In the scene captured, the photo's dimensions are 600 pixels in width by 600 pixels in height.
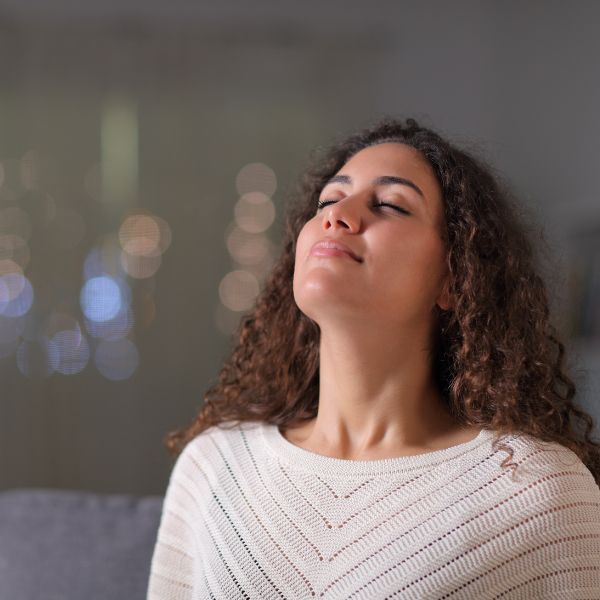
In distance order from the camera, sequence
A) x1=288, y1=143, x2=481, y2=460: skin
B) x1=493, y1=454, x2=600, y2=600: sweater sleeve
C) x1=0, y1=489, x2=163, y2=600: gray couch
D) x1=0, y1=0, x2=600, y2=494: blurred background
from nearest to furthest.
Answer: x1=493, y1=454, x2=600, y2=600: sweater sleeve < x1=288, y1=143, x2=481, y2=460: skin < x1=0, y1=489, x2=163, y2=600: gray couch < x1=0, y1=0, x2=600, y2=494: blurred background

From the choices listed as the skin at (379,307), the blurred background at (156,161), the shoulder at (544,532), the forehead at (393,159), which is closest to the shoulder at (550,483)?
the shoulder at (544,532)

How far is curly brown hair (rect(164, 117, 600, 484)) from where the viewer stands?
1288mm

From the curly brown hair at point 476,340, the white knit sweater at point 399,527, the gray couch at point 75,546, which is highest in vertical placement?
the curly brown hair at point 476,340

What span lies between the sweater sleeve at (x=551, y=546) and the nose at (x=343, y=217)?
1.44 ft

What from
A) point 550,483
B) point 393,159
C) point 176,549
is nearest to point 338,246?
point 393,159

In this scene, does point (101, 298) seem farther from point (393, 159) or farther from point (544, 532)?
point (544, 532)

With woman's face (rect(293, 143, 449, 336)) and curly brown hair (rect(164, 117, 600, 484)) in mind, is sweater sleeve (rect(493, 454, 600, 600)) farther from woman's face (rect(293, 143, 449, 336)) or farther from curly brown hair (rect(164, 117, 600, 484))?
woman's face (rect(293, 143, 449, 336))

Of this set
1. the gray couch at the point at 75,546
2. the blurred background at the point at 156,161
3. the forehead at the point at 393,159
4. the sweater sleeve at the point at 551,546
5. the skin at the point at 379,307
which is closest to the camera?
the sweater sleeve at the point at 551,546

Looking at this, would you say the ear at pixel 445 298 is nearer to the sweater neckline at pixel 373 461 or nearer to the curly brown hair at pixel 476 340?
the curly brown hair at pixel 476 340

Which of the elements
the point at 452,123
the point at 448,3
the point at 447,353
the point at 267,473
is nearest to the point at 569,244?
the point at 452,123

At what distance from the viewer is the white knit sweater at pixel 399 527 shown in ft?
3.72

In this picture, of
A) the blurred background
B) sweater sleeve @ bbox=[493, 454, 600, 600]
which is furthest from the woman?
the blurred background

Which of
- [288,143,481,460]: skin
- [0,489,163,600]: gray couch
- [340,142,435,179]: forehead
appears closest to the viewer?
[288,143,481,460]: skin

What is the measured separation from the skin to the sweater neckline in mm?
27
